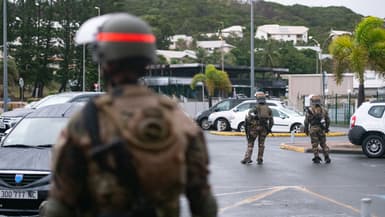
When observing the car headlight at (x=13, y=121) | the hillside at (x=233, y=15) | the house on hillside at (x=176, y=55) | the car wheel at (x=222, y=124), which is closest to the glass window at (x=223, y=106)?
the car wheel at (x=222, y=124)

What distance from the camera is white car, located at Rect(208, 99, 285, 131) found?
31825mm

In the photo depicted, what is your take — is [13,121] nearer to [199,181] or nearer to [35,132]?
[35,132]

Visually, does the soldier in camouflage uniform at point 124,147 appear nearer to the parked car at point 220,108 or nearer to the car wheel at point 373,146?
the car wheel at point 373,146

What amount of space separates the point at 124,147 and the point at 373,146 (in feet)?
59.1

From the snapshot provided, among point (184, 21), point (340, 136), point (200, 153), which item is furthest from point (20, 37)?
point (184, 21)

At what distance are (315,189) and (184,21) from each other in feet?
476

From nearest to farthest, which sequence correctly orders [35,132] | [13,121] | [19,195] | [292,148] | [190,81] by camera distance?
[19,195] → [35,132] → [292,148] → [13,121] → [190,81]

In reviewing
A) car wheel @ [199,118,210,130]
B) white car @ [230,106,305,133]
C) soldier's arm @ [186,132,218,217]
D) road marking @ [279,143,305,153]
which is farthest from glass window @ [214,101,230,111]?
soldier's arm @ [186,132,218,217]

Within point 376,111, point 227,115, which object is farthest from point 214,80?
point 376,111

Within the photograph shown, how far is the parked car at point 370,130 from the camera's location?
20297mm

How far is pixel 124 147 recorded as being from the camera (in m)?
3.21

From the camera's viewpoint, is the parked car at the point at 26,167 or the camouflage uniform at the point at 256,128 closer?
the parked car at the point at 26,167

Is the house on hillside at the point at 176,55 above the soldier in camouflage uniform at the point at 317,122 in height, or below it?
above

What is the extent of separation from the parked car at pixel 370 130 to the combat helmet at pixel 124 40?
693 inches
